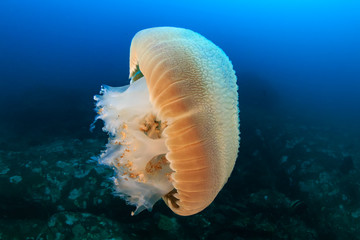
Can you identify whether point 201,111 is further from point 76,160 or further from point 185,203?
point 76,160

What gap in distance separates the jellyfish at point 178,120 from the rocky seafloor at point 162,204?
53.8 inches

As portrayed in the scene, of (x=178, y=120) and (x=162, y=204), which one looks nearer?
(x=178, y=120)

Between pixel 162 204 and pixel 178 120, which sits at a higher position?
pixel 178 120

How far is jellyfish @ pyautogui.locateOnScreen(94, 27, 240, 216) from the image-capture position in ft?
4.29

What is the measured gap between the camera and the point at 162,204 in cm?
425

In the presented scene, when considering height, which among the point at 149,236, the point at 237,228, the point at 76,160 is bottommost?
the point at 237,228

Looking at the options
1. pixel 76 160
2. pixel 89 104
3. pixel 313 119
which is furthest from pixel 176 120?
pixel 313 119

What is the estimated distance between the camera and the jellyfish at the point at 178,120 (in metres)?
1.31

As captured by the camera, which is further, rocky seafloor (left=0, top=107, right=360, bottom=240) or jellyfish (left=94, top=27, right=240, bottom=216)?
rocky seafloor (left=0, top=107, right=360, bottom=240)

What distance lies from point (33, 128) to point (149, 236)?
7.47m

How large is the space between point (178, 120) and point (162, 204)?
11.0 feet

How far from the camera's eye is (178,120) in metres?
1.30

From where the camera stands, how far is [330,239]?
491 centimetres

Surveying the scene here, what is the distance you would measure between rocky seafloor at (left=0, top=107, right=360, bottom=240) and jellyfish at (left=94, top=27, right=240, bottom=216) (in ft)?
4.48
